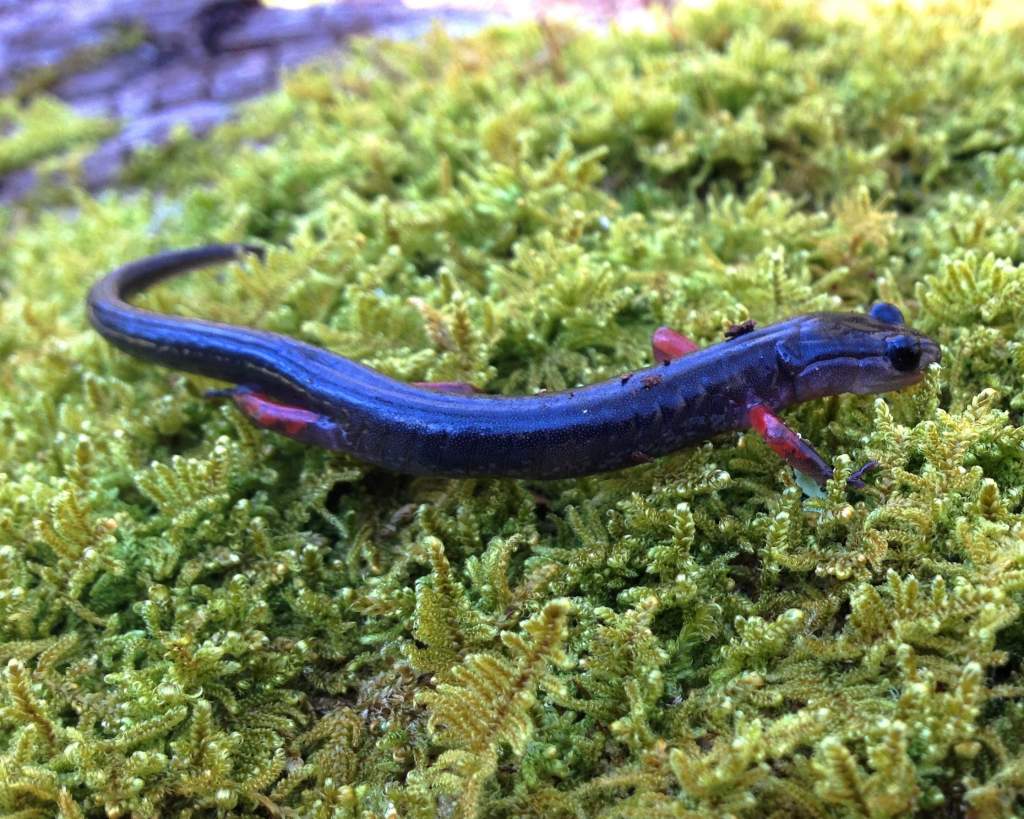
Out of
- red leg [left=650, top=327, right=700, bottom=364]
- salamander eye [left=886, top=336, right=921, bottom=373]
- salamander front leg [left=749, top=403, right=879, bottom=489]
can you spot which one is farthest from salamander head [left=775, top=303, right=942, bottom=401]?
red leg [left=650, top=327, right=700, bottom=364]

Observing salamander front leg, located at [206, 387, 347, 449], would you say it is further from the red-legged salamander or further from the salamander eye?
the salamander eye

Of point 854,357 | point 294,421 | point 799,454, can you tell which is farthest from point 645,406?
point 294,421

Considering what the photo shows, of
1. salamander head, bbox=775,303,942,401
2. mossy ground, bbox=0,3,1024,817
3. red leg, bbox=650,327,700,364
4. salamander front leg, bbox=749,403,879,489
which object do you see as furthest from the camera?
red leg, bbox=650,327,700,364

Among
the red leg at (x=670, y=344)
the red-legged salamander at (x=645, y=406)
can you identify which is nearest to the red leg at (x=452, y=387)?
the red-legged salamander at (x=645, y=406)

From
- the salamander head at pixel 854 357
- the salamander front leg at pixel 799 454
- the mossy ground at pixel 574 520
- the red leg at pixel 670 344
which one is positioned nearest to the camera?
the mossy ground at pixel 574 520

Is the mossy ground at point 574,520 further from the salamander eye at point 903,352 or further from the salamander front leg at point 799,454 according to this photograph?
the salamander eye at point 903,352

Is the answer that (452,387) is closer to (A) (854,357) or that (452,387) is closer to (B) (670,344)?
(B) (670,344)
